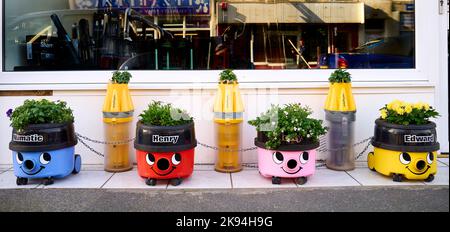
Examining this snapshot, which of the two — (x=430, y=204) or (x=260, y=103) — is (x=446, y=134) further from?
(x=260, y=103)

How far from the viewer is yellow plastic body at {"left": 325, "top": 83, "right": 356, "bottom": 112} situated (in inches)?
206

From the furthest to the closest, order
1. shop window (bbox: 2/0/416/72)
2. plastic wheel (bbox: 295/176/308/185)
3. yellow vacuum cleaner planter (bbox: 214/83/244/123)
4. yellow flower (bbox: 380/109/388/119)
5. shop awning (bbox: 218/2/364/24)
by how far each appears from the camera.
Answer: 1. shop awning (bbox: 218/2/364/24)
2. shop window (bbox: 2/0/416/72)
3. yellow vacuum cleaner planter (bbox: 214/83/244/123)
4. yellow flower (bbox: 380/109/388/119)
5. plastic wheel (bbox: 295/176/308/185)

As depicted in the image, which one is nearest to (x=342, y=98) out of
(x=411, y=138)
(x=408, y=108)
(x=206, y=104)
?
(x=408, y=108)

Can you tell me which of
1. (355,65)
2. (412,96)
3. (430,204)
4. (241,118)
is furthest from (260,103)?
(430,204)

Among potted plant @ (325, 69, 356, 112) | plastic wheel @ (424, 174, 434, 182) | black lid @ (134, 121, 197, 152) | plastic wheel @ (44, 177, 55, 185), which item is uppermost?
potted plant @ (325, 69, 356, 112)

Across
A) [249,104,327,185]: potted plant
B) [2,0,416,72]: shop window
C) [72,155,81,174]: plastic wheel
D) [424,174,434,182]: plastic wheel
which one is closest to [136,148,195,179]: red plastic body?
[249,104,327,185]: potted plant

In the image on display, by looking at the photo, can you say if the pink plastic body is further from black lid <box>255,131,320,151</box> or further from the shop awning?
the shop awning

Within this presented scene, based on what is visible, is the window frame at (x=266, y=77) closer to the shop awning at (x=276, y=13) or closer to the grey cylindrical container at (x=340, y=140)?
the grey cylindrical container at (x=340, y=140)

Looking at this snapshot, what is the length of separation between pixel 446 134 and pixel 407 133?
1.61 metres

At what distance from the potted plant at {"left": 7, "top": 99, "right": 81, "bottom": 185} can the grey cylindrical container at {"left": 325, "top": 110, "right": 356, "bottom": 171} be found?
9.83 feet

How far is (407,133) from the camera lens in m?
4.71

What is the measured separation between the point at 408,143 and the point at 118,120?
3223 millimetres

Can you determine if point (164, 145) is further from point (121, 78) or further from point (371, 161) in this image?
point (371, 161)

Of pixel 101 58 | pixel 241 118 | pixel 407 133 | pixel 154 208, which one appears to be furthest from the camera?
pixel 101 58
